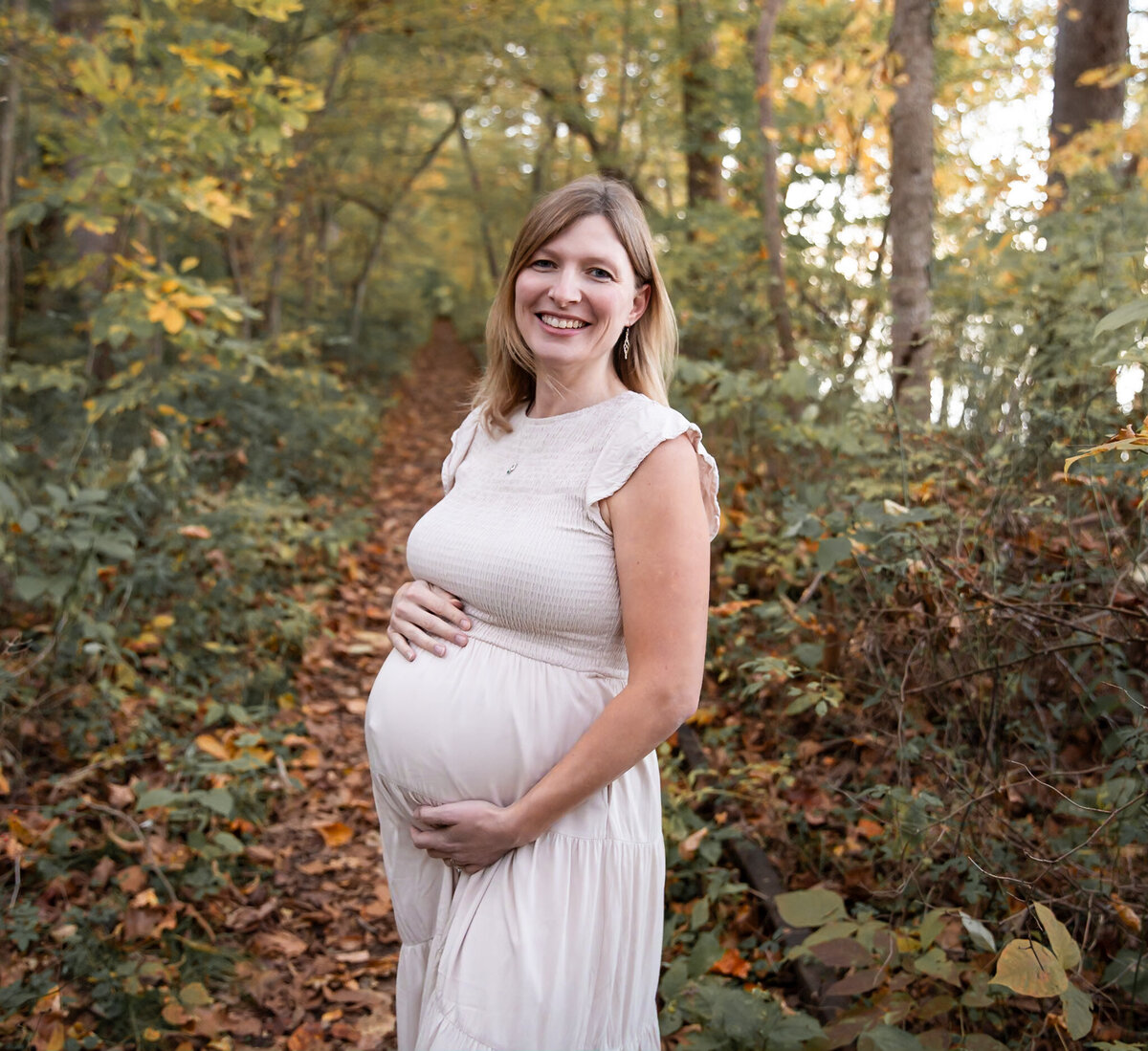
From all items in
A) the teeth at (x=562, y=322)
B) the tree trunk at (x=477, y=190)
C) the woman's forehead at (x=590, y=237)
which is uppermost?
the tree trunk at (x=477, y=190)

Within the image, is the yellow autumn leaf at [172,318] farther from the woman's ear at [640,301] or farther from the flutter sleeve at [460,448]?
the woman's ear at [640,301]

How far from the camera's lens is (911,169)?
485cm

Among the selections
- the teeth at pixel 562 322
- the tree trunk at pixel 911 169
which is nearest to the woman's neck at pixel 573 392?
the teeth at pixel 562 322

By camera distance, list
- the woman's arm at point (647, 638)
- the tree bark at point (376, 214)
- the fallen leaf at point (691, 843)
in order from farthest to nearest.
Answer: the tree bark at point (376, 214)
the fallen leaf at point (691, 843)
the woman's arm at point (647, 638)

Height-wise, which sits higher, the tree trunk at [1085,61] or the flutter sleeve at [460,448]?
the tree trunk at [1085,61]

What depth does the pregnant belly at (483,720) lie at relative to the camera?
1.79 meters

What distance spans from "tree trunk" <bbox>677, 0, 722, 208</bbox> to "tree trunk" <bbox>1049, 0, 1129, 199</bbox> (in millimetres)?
2744

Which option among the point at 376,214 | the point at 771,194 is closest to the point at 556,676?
the point at 771,194

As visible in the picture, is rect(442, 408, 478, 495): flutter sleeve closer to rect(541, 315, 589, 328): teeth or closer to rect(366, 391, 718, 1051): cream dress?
rect(366, 391, 718, 1051): cream dress

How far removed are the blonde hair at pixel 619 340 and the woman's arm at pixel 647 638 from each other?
0.41 meters

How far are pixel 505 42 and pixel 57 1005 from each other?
11.6 meters

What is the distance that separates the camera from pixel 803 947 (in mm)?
2373

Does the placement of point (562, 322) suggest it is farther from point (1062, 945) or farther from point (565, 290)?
point (1062, 945)

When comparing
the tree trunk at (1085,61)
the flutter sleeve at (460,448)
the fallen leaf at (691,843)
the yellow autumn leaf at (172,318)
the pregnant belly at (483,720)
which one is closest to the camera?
the pregnant belly at (483,720)
